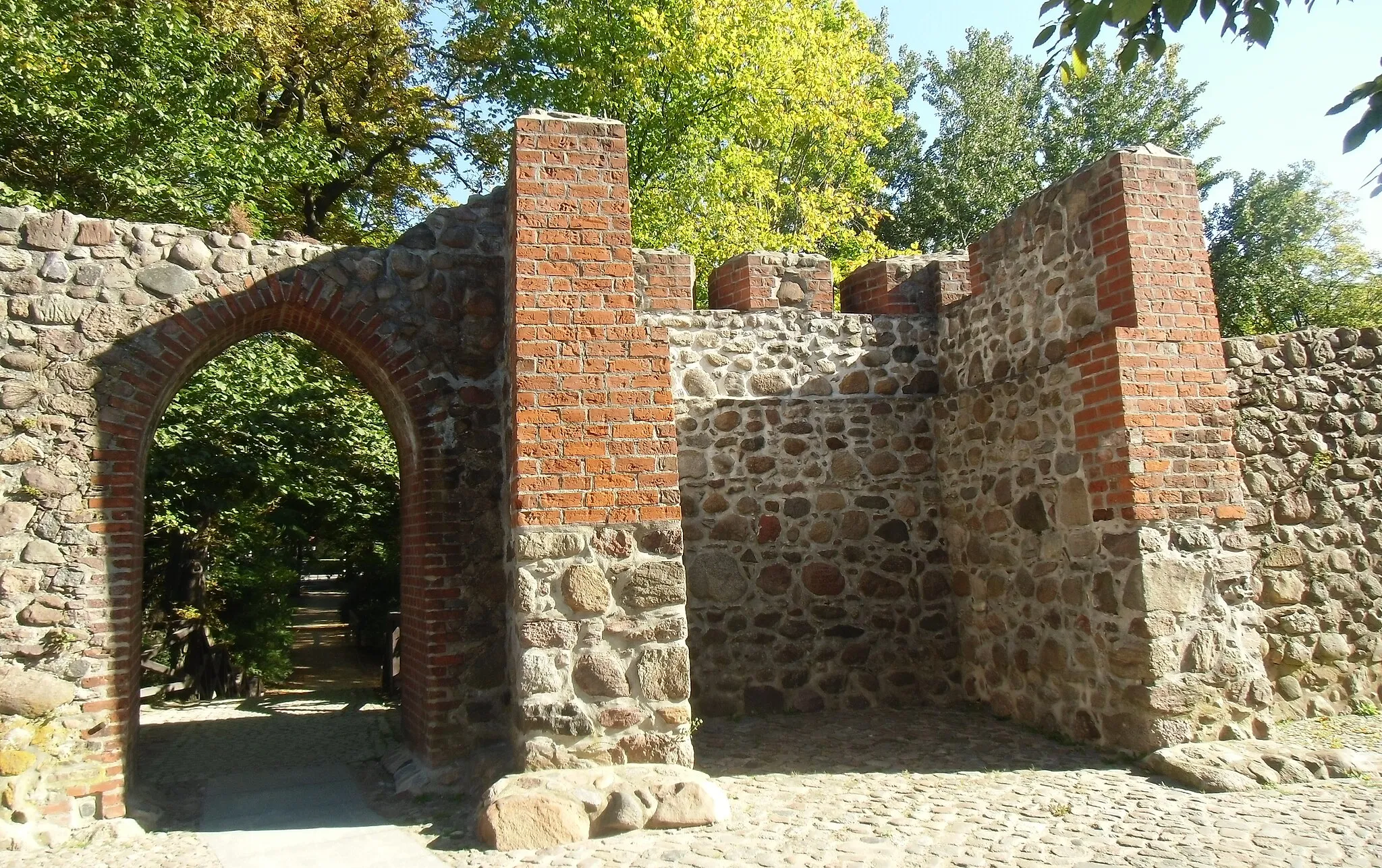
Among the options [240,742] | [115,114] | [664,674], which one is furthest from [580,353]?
[115,114]

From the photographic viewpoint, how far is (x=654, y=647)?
16.1 feet

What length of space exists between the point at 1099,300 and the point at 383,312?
14.5ft

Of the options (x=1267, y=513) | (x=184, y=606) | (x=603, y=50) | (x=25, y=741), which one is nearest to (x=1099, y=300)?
(x=1267, y=513)

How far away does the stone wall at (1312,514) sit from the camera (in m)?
6.32

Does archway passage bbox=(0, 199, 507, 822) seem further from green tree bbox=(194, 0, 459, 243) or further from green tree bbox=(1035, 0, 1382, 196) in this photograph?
green tree bbox=(194, 0, 459, 243)

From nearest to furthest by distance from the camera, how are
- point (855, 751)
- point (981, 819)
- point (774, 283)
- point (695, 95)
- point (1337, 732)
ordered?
point (981, 819) < point (1337, 732) < point (855, 751) < point (774, 283) < point (695, 95)

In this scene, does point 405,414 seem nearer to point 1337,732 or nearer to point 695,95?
point 1337,732

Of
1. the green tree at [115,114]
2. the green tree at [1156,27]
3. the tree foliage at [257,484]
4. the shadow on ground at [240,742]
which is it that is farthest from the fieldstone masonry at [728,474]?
the green tree at [115,114]

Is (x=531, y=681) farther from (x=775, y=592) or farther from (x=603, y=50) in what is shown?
(x=603, y=50)

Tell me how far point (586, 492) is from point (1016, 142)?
19450 millimetres

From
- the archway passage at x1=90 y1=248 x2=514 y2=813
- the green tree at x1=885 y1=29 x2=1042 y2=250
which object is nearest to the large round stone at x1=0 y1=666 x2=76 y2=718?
the archway passage at x1=90 y1=248 x2=514 y2=813

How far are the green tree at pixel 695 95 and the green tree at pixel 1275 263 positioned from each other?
24.0 ft

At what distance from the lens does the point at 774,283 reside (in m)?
7.62

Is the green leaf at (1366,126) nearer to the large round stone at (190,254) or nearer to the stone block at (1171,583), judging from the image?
the stone block at (1171,583)
